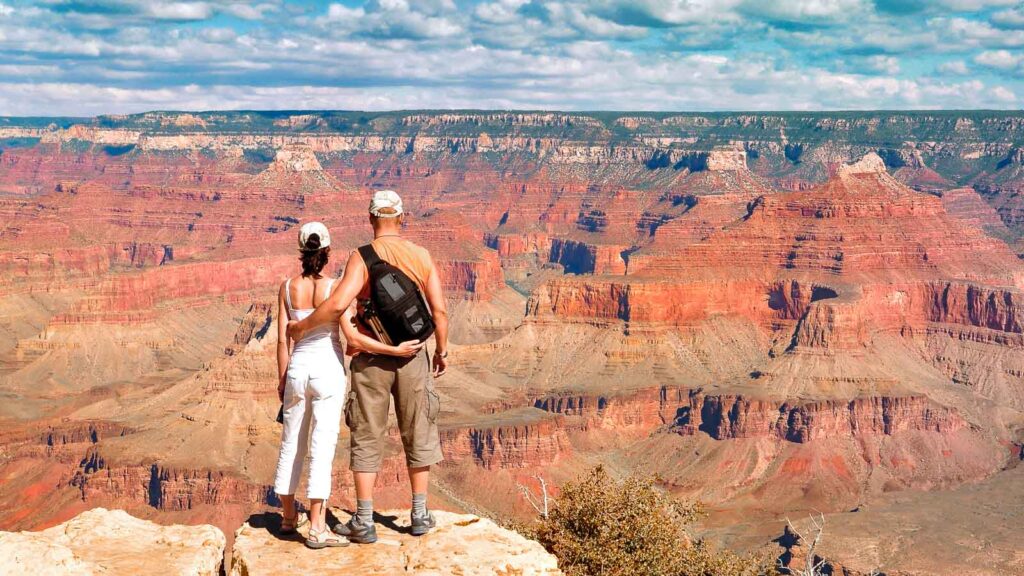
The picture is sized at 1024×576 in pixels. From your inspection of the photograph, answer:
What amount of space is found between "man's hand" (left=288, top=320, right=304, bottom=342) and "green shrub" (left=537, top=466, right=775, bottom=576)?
7.57 metres

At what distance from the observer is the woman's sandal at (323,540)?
730 inches

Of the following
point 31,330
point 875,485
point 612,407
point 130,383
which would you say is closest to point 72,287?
point 31,330

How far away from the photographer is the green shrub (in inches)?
931

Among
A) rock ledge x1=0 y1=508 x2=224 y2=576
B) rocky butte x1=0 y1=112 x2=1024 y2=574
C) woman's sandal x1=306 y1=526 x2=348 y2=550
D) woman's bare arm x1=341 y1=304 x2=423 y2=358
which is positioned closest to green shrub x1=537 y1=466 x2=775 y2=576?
woman's sandal x1=306 y1=526 x2=348 y2=550

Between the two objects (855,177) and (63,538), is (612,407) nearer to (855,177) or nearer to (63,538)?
(855,177)

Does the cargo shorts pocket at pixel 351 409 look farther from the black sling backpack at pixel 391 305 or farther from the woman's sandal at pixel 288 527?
the woman's sandal at pixel 288 527

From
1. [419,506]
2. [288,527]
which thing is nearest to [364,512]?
[419,506]

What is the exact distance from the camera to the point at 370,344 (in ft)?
59.5

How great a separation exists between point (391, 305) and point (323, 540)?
12.6ft

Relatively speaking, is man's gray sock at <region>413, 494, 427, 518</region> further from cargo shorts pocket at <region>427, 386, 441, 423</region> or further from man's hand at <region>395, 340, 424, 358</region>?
man's hand at <region>395, 340, 424, 358</region>

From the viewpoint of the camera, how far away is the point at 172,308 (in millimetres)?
170750

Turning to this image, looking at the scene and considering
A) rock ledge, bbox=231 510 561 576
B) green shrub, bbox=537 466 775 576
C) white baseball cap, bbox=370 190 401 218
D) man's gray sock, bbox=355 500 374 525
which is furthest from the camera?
green shrub, bbox=537 466 775 576

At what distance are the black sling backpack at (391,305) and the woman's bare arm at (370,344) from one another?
0.12 metres

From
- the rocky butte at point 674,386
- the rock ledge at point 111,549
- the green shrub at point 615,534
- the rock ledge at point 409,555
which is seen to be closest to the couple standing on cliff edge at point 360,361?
the rock ledge at point 409,555
